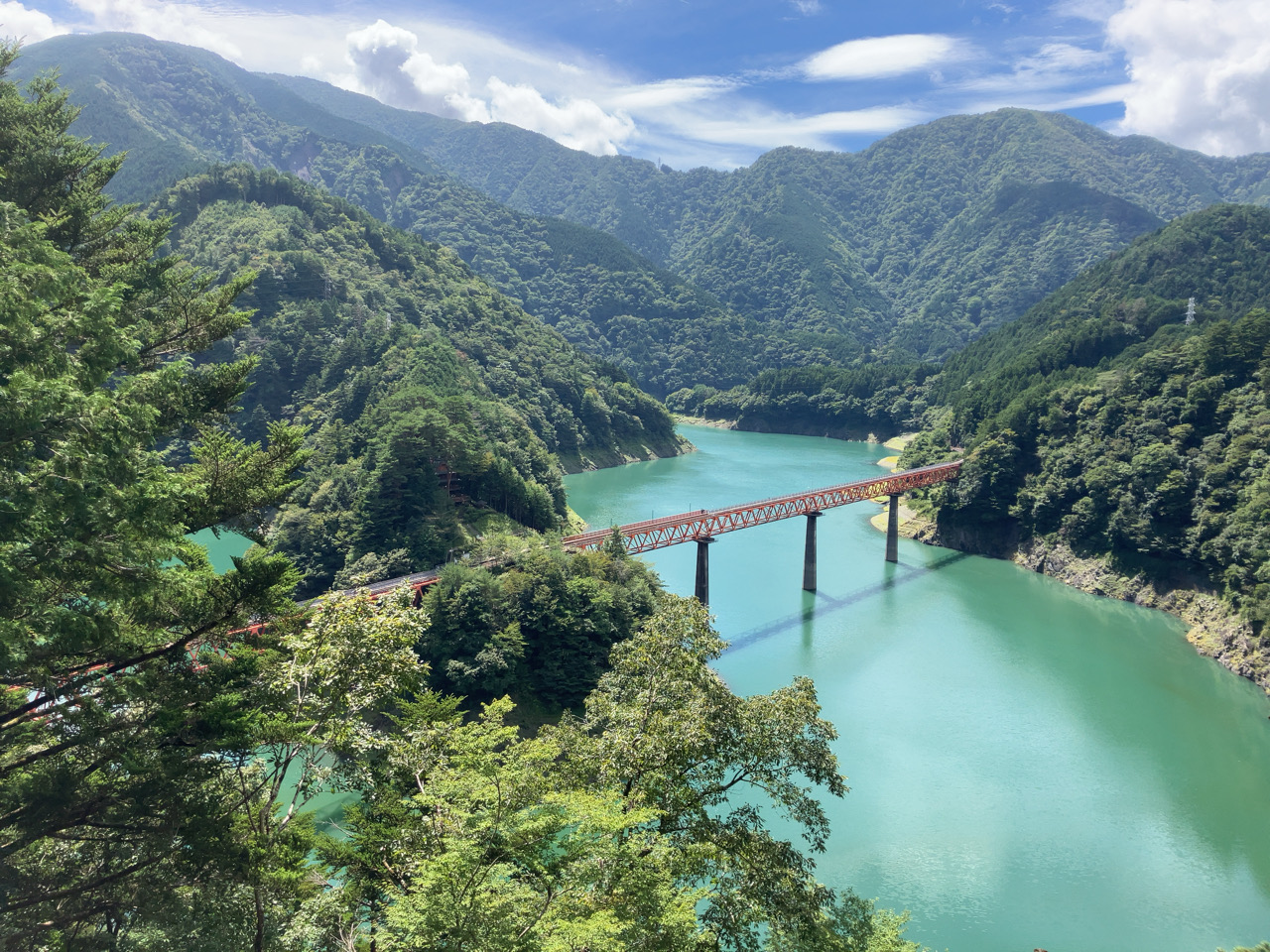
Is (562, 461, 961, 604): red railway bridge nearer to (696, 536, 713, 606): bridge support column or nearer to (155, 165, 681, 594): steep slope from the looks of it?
(696, 536, 713, 606): bridge support column

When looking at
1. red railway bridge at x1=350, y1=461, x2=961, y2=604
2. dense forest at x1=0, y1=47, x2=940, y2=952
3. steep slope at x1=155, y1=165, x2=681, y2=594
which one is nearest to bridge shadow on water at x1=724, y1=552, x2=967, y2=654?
red railway bridge at x1=350, y1=461, x2=961, y2=604

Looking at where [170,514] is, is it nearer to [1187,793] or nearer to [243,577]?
[243,577]

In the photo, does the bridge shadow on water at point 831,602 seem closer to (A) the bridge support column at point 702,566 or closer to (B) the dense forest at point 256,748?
(A) the bridge support column at point 702,566

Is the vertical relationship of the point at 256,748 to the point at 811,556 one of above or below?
above

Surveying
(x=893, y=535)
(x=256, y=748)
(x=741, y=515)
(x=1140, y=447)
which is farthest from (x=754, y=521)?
(x=256, y=748)

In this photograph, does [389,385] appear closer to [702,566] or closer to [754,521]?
[754,521]

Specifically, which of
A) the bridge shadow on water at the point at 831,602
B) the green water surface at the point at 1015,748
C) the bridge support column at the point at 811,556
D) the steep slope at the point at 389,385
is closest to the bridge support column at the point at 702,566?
the green water surface at the point at 1015,748
